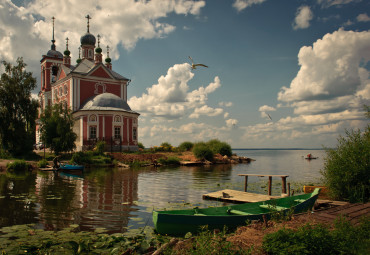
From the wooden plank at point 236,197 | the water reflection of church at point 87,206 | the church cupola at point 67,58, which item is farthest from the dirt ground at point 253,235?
the church cupola at point 67,58

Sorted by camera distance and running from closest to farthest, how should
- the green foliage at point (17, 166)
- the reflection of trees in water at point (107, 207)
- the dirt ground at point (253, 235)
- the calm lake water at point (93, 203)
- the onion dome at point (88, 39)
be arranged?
the dirt ground at point (253, 235)
the reflection of trees in water at point (107, 207)
the calm lake water at point (93, 203)
the green foliage at point (17, 166)
the onion dome at point (88, 39)

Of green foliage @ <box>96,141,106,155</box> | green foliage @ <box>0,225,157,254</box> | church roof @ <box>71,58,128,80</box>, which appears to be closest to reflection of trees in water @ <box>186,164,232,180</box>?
green foliage @ <box>96,141,106,155</box>

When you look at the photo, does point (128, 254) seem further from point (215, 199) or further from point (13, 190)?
point (13, 190)

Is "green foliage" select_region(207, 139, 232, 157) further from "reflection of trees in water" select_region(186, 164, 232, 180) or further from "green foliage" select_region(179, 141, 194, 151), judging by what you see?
"reflection of trees in water" select_region(186, 164, 232, 180)

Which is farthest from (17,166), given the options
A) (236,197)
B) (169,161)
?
(236,197)

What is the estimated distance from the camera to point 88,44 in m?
55.1

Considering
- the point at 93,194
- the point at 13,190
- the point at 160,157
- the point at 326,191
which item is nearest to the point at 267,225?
the point at 326,191

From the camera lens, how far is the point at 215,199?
13930 millimetres

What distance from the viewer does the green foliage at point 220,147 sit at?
154ft

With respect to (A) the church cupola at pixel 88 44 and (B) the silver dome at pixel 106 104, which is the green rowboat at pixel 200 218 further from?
(A) the church cupola at pixel 88 44

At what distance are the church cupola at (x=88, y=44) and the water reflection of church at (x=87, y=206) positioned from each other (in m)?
42.6

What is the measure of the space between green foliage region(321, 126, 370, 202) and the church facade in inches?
1300

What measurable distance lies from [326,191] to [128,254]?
9790 mm

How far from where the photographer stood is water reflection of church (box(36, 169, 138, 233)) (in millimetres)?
9508
